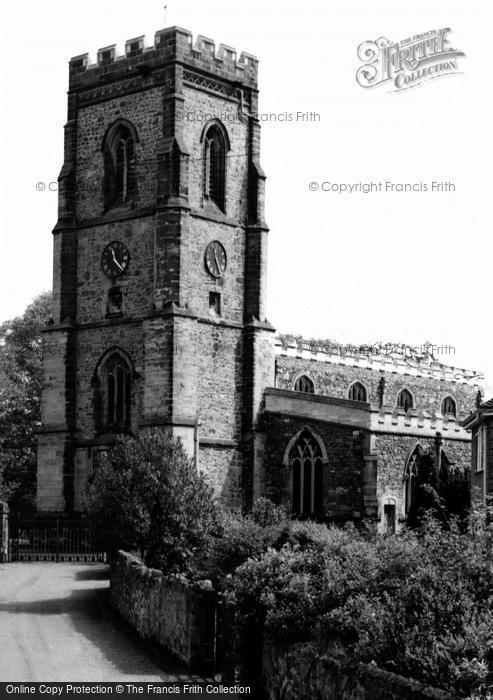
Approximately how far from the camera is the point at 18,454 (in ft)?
207

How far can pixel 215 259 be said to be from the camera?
45500mm

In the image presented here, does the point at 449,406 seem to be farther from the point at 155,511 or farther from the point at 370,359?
the point at 155,511

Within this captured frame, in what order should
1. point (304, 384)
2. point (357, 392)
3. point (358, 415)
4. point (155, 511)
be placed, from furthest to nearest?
point (357, 392) < point (304, 384) < point (358, 415) < point (155, 511)

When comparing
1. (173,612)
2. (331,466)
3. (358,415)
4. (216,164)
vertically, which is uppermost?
(216,164)

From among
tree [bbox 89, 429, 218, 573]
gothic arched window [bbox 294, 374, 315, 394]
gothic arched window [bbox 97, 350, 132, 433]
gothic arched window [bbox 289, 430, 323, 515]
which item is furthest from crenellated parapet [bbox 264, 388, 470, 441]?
tree [bbox 89, 429, 218, 573]

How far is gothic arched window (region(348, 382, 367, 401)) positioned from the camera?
56438 millimetres

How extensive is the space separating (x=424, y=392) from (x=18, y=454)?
70.3ft

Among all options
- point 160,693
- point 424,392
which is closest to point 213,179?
point 424,392

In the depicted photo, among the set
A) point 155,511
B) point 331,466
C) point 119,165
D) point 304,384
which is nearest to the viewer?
point 155,511

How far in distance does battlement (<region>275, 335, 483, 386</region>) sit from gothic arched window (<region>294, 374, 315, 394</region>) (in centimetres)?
94

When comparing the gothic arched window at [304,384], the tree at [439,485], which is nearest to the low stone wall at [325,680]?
the tree at [439,485]

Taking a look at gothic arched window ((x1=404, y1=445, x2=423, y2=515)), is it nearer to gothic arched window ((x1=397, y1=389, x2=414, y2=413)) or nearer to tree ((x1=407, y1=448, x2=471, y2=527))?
tree ((x1=407, y1=448, x2=471, y2=527))

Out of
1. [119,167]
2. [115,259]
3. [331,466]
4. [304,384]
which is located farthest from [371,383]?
[119,167]

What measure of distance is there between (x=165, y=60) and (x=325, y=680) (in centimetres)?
3500
